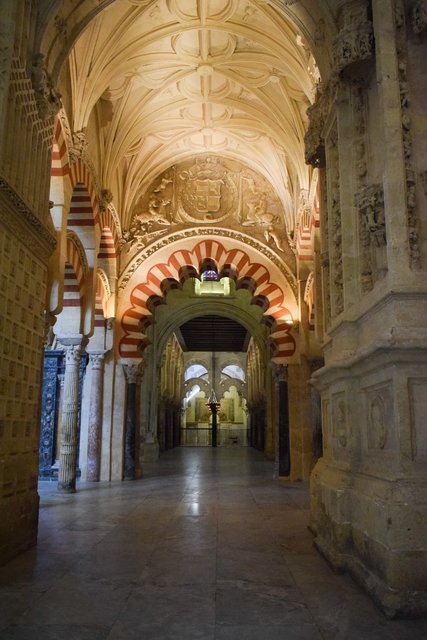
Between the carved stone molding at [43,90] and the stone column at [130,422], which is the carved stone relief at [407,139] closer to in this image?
the carved stone molding at [43,90]

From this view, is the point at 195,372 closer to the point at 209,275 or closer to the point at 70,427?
the point at 209,275

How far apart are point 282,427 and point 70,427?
Result: 163 inches

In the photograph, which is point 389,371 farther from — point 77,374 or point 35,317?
point 77,374

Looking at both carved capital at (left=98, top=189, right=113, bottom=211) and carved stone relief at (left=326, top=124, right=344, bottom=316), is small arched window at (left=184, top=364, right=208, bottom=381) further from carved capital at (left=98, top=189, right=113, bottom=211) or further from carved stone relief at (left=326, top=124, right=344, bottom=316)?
carved stone relief at (left=326, top=124, right=344, bottom=316)

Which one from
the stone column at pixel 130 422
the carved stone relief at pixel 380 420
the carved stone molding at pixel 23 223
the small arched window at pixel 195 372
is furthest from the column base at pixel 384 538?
the small arched window at pixel 195 372

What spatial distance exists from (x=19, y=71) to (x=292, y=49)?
4.45m

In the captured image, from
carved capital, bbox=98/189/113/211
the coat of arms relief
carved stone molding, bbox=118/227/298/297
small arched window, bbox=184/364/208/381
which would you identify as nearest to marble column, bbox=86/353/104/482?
carved stone molding, bbox=118/227/298/297

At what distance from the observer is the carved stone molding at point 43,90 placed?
5066 millimetres

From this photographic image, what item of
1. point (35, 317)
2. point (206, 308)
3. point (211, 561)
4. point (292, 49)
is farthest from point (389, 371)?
point (206, 308)

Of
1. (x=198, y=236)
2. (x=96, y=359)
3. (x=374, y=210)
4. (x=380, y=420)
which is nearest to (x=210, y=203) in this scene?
(x=198, y=236)

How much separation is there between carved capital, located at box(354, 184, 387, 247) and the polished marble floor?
2.32 metres

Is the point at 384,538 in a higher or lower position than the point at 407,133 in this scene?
lower

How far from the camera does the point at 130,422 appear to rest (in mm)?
10875

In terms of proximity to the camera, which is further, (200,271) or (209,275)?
(209,275)
